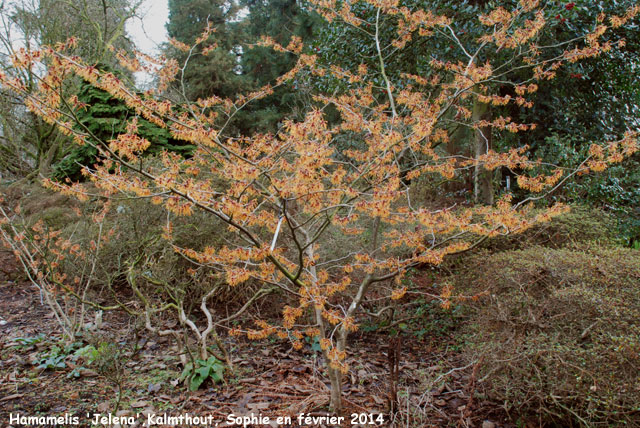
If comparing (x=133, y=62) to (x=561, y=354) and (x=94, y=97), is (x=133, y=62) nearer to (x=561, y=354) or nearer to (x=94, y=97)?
(x=561, y=354)

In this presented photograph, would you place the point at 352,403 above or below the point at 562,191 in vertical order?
below

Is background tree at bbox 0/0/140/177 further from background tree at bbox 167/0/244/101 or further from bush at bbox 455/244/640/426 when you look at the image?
bush at bbox 455/244/640/426

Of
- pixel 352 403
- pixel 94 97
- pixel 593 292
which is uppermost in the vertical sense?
pixel 94 97

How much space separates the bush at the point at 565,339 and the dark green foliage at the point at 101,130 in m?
5.31

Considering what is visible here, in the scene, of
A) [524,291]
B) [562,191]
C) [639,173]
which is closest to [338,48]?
[562,191]

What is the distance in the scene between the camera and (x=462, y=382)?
121 inches

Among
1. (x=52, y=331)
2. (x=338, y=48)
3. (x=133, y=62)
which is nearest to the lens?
(x=133, y=62)

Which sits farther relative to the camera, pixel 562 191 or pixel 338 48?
pixel 338 48

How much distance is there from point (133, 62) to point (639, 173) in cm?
592

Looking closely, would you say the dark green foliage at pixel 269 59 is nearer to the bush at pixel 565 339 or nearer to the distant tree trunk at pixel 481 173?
the distant tree trunk at pixel 481 173

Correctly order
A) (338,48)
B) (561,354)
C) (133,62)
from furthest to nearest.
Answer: (338,48), (133,62), (561,354)

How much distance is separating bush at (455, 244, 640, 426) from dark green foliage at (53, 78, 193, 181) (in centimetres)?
531

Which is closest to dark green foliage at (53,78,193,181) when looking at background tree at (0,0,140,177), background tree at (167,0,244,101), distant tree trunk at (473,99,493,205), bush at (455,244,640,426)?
background tree at (0,0,140,177)

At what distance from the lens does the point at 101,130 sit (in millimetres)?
6973
